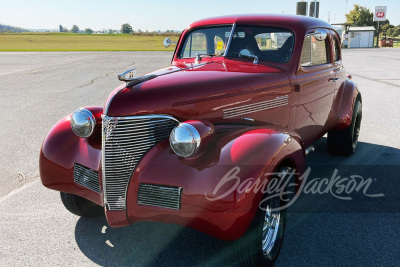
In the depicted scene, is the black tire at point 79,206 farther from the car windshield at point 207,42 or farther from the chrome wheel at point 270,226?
the car windshield at point 207,42

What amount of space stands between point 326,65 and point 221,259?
2801 mm

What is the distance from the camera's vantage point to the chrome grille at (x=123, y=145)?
2.64 meters

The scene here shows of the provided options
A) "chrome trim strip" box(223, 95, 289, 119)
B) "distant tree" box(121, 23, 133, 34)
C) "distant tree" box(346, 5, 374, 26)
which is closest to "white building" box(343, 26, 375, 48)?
"distant tree" box(346, 5, 374, 26)

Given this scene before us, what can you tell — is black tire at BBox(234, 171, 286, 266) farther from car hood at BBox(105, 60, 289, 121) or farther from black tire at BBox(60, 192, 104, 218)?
black tire at BBox(60, 192, 104, 218)

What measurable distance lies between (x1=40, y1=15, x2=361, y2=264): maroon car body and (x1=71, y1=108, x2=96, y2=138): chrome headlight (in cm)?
7

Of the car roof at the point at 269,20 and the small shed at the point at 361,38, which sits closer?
the car roof at the point at 269,20

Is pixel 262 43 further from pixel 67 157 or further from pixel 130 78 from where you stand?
pixel 67 157

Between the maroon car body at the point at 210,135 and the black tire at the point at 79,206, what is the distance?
24cm

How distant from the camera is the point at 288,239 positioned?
315 cm

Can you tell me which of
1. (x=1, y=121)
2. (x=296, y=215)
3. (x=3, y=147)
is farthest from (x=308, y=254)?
(x=1, y=121)

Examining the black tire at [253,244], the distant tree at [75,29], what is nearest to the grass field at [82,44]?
the black tire at [253,244]

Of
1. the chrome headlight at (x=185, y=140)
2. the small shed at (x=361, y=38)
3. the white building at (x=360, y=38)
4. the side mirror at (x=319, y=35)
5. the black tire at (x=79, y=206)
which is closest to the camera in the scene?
the chrome headlight at (x=185, y=140)

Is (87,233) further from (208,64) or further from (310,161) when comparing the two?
(310,161)

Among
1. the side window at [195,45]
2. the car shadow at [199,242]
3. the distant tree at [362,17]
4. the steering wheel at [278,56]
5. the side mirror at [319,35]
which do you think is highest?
the distant tree at [362,17]
